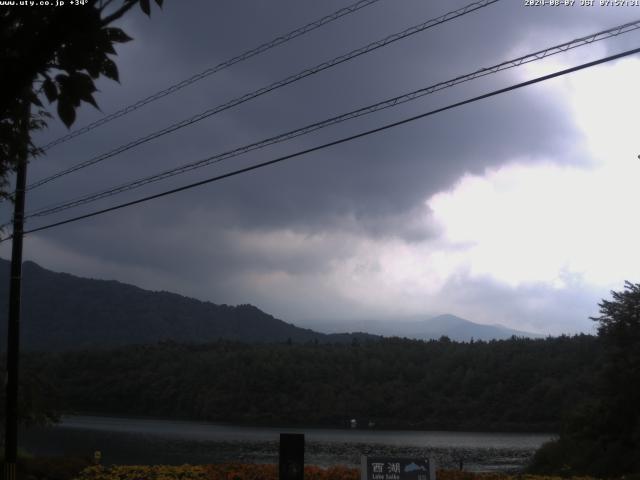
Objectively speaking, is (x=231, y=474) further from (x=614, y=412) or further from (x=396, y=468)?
(x=614, y=412)

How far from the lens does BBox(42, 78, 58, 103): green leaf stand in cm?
399

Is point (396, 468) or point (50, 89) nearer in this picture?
point (50, 89)

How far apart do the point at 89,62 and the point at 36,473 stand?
53.1 feet

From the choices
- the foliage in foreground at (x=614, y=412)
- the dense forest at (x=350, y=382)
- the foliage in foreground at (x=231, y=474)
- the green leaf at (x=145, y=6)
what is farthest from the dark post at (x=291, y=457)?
the dense forest at (x=350, y=382)

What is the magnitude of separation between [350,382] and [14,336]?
77.3 metres

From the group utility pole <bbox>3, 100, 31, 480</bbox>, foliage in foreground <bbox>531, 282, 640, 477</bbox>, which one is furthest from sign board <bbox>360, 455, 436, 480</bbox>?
foliage in foreground <bbox>531, 282, 640, 477</bbox>

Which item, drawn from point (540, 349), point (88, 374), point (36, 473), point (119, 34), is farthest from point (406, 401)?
point (119, 34)

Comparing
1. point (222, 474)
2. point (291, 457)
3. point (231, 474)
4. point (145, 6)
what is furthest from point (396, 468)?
point (145, 6)

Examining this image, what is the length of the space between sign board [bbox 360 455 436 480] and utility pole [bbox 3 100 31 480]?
333 inches

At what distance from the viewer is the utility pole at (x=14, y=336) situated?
17.0 meters

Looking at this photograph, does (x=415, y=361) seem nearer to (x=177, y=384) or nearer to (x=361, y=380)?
(x=361, y=380)

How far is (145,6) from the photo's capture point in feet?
13.7

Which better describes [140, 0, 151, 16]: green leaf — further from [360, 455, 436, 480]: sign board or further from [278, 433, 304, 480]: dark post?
[278, 433, 304, 480]: dark post

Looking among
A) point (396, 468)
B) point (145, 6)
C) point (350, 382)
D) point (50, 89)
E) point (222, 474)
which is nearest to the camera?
point (50, 89)
